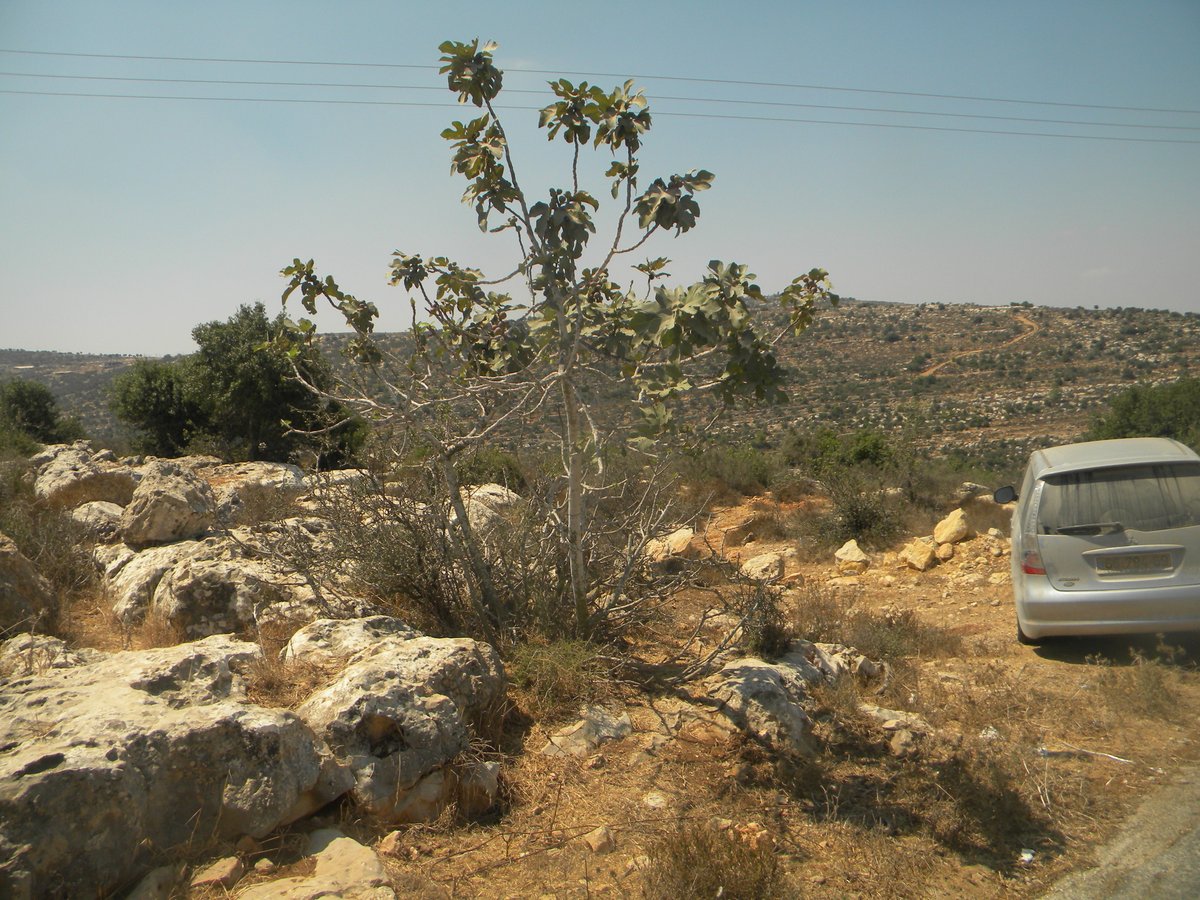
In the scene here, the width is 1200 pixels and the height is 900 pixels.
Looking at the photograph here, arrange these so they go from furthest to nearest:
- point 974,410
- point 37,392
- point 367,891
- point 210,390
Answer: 1. point 974,410
2. point 37,392
3. point 210,390
4. point 367,891

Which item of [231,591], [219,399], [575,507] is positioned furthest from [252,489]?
[219,399]

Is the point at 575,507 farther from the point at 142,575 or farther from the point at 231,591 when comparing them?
the point at 142,575

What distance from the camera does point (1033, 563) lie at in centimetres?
598

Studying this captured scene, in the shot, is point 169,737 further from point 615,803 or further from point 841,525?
point 841,525

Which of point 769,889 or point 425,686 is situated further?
point 425,686

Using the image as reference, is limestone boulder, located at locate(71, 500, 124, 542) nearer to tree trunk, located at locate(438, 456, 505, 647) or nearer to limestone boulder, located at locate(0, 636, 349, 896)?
tree trunk, located at locate(438, 456, 505, 647)

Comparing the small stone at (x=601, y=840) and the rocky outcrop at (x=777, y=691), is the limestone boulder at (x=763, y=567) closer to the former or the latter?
the rocky outcrop at (x=777, y=691)

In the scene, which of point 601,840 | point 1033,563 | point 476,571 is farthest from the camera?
point 1033,563

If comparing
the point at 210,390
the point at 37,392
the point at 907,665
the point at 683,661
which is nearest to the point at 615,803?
the point at 683,661

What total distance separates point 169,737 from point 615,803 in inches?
76.6

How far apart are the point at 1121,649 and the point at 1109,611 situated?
28.8 inches

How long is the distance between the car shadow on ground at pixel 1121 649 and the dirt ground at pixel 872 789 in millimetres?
25

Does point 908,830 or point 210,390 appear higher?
point 210,390

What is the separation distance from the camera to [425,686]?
4004mm
